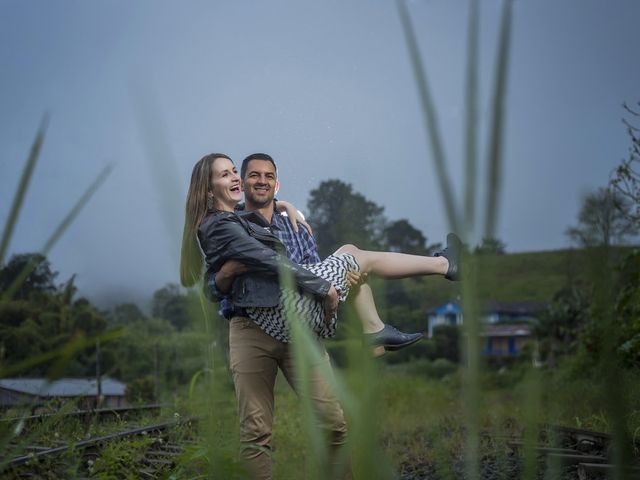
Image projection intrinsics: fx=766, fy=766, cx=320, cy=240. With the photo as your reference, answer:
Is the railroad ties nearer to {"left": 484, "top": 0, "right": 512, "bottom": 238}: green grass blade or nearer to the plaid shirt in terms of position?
the plaid shirt

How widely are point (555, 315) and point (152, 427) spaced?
129 feet

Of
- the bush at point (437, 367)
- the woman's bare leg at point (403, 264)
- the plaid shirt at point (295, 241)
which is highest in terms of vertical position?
the bush at point (437, 367)

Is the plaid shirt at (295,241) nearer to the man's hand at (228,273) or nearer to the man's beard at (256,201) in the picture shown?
the man's beard at (256,201)

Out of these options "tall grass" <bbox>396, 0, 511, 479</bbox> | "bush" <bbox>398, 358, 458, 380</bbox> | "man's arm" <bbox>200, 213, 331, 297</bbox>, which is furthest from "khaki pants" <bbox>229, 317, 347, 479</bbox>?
"bush" <bbox>398, 358, 458, 380</bbox>

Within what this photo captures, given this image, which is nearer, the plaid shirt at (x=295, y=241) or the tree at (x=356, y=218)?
the tree at (x=356, y=218)

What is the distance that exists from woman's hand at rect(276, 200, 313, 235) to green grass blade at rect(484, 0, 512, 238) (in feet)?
11.6

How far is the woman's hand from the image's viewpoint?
156 inches

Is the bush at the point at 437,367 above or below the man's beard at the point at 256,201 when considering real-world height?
above

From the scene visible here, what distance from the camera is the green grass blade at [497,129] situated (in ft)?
1.28

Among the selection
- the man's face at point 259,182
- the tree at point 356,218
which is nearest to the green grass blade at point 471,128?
the tree at point 356,218

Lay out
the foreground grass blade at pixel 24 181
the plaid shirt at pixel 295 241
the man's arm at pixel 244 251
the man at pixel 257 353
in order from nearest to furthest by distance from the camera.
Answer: the foreground grass blade at pixel 24 181
the man's arm at pixel 244 251
the man at pixel 257 353
the plaid shirt at pixel 295 241

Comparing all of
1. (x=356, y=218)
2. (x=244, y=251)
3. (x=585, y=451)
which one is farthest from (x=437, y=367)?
(x=356, y=218)

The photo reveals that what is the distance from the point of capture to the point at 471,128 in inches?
15.6

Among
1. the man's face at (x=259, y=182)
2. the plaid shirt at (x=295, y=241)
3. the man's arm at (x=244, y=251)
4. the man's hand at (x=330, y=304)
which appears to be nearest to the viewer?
the man's arm at (x=244, y=251)
